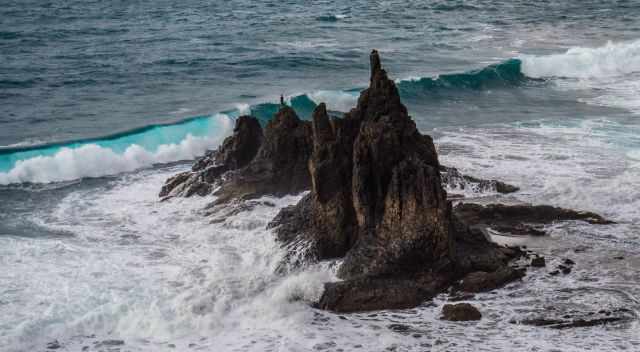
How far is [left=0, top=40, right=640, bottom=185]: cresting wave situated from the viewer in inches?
993

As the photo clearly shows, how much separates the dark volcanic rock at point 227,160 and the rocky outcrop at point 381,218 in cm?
404

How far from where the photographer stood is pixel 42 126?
2944 cm

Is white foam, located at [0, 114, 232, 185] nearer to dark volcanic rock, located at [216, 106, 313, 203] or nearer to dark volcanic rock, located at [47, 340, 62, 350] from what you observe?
dark volcanic rock, located at [216, 106, 313, 203]

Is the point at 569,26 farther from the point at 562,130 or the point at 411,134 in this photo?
the point at 411,134

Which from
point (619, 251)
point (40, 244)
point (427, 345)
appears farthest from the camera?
point (40, 244)

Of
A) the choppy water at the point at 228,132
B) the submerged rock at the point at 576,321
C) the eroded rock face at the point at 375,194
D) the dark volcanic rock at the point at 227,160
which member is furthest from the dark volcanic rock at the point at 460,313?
the dark volcanic rock at the point at 227,160

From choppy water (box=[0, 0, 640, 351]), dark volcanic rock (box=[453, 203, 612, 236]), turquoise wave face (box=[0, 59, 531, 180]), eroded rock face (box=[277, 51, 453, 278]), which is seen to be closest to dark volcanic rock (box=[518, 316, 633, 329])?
choppy water (box=[0, 0, 640, 351])

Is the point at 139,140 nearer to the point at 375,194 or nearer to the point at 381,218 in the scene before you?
the point at 375,194

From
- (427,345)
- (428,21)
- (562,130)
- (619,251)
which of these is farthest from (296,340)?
(428,21)

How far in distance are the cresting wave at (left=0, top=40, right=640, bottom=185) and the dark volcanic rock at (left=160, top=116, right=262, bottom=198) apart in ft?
15.7

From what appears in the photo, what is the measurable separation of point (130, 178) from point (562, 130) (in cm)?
1404

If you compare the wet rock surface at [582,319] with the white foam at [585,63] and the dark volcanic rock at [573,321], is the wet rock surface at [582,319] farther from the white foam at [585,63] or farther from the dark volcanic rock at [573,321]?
the white foam at [585,63]

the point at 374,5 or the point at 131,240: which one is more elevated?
the point at 374,5

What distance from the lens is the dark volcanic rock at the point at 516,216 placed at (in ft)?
57.3
